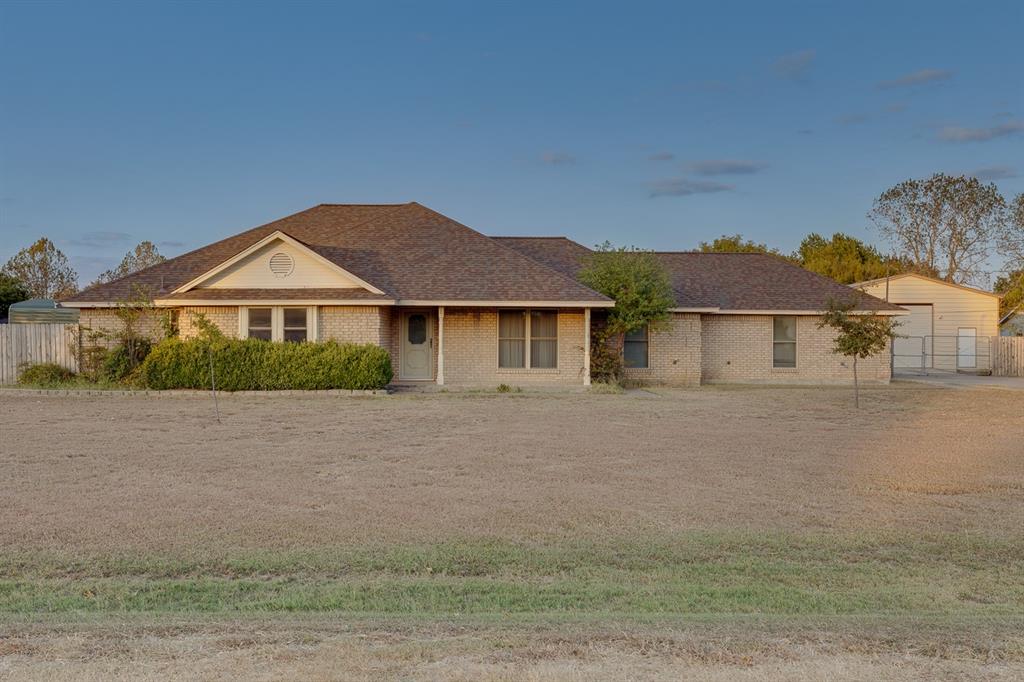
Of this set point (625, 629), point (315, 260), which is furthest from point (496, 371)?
point (625, 629)

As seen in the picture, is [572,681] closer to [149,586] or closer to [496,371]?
[149,586]

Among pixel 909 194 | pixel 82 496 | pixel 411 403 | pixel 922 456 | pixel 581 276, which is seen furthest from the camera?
pixel 909 194

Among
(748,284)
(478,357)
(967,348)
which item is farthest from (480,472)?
(967,348)

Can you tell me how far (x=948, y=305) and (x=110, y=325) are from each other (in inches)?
1309

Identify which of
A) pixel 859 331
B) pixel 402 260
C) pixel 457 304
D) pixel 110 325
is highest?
pixel 402 260

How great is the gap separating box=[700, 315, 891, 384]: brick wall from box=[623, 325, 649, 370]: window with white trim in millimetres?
2102

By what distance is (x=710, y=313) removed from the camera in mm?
27938

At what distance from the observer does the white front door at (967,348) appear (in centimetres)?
3772

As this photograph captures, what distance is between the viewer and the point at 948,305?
37.9 meters

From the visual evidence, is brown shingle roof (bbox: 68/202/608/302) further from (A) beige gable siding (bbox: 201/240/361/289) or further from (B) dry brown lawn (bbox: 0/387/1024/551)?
(B) dry brown lawn (bbox: 0/387/1024/551)

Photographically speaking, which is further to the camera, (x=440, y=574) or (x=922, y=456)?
(x=922, y=456)

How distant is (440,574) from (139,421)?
11.8m

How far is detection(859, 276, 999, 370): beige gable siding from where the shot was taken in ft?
124

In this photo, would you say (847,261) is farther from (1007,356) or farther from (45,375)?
(45,375)
